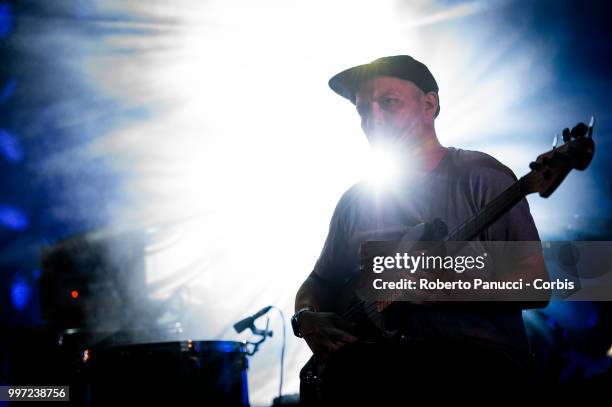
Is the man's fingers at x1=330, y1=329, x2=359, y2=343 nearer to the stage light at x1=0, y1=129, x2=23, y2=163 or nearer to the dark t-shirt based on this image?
the dark t-shirt

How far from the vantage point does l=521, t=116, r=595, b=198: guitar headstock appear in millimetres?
1715

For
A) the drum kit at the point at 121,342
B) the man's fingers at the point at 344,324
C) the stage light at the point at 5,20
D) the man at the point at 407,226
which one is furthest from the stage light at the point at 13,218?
the man's fingers at the point at 344,324

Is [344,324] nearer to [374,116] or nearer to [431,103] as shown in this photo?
[374,116]

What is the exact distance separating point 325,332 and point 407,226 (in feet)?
2.01

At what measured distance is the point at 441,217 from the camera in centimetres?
218

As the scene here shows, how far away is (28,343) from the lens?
604 cm

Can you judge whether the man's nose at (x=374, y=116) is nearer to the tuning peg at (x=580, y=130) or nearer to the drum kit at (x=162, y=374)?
the tuning peg at (x=580, y=130)

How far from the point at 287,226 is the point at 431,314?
519 centimetres

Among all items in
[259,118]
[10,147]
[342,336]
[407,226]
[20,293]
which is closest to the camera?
[342,336]

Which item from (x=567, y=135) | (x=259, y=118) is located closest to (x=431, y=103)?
(x=567, y=135)

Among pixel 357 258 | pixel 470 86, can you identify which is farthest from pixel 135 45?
pixel 357 258

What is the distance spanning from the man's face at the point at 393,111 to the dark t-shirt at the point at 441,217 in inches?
10.1

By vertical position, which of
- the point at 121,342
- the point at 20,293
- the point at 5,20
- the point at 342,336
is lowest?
the point at 342,336

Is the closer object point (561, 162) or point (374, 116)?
point (561, 162)
